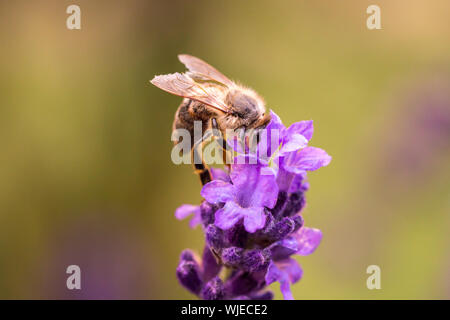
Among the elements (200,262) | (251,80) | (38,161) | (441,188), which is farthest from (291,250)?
(251,80)

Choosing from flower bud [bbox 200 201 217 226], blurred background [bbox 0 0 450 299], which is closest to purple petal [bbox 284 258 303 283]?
flower bud [bbox 200 201 217 226]

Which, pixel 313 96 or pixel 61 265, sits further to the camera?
pixel 313 96

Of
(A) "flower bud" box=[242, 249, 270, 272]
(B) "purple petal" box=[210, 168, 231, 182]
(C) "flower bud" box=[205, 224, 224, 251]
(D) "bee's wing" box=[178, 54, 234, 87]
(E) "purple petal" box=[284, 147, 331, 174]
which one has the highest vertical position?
(D) "bee's wing" box=[178, 54, 234, 87]

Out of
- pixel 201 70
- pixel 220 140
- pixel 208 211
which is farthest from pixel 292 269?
pixel 201 70

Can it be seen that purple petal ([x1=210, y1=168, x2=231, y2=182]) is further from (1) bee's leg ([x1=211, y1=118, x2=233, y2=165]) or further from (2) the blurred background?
(2) the blurred background

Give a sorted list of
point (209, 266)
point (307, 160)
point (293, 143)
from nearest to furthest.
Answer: point (293, 143)
point (307, 160)
point (209, 266)

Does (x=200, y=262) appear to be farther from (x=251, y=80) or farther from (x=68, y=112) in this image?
(x=251, y=80)

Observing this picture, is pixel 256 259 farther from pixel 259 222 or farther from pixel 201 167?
pixel 201 167
